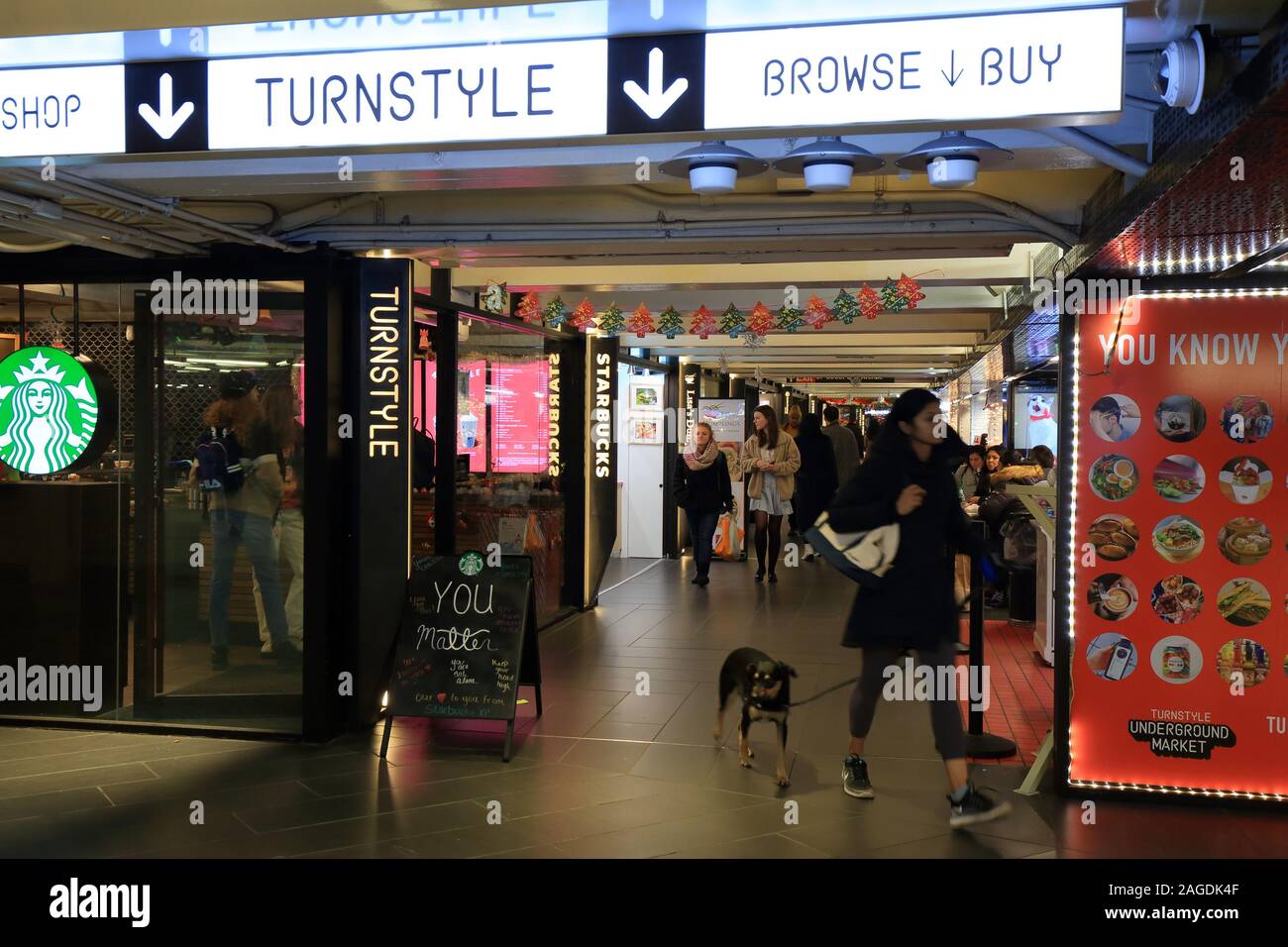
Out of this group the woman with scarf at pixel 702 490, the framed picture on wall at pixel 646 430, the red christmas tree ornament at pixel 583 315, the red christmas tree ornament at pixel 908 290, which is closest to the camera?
the red christmas tree ornament at pixel 908 290

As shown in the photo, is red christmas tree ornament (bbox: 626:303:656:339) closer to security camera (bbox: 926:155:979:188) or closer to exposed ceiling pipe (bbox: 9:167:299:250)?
exposed ceiling pipe (bbox: 9:167:299:250)

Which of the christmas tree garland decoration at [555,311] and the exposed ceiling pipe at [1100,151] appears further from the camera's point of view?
the christmas tree garland decoration at [555,311]

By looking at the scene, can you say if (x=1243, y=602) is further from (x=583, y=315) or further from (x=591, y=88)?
(x=583, y=315)

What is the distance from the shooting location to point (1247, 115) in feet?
8.85

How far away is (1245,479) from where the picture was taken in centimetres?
475

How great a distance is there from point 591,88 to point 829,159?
106cm

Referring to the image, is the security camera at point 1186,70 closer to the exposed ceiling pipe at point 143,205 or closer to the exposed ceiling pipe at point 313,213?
the exposed ceiling pipe at point 143,205

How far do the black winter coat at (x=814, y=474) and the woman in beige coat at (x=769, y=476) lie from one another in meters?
0.35

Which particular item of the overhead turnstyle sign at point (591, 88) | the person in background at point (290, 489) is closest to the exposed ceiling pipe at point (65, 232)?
the person in background at point (290, 489)

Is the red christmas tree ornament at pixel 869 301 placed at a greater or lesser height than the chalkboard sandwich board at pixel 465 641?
greater

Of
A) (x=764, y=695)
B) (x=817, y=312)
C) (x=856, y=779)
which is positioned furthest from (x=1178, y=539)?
(x=817, y=312)

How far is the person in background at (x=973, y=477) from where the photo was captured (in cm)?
1182

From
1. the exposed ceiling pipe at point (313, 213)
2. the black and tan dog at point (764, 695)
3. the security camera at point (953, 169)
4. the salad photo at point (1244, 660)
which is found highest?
the exposed ceiling pipe at point (313, 213)
